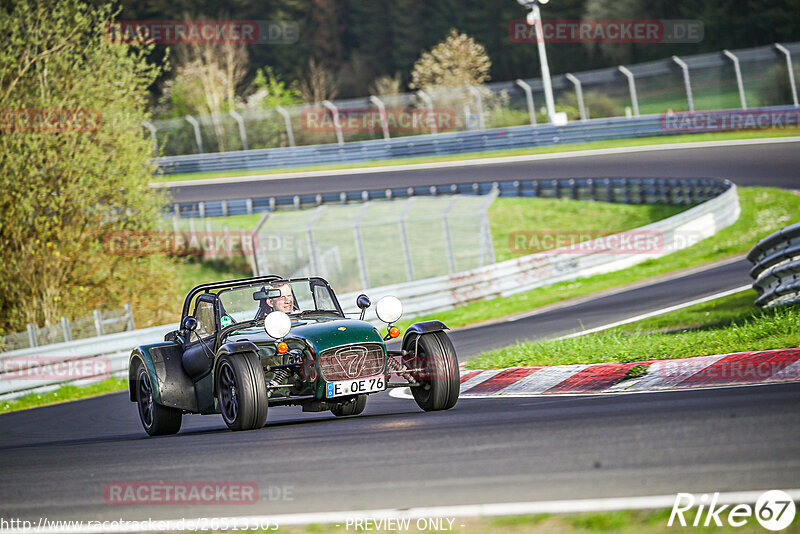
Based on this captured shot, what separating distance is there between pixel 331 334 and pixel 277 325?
54 cm

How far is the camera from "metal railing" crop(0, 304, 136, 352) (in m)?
17.7

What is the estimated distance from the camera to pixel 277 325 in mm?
8305

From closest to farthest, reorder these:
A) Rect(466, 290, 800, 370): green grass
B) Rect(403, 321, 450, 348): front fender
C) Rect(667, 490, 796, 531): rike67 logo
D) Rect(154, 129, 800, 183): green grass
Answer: Rect(667, 490, 796, 531): rike67 logo → Rect(403, 321, 450, 348): front fender → Rect(466, 290, 800, 370): green grass → Rect(154, 129, 800, 183): green grass

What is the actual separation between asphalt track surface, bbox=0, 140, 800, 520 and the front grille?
0.43m

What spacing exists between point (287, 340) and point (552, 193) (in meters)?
24.0

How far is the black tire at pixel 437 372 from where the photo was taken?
871cm

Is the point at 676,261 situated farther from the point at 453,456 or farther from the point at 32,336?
the point at 453,456

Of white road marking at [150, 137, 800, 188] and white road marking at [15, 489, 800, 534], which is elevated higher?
white road marking at [150, 137, 800, 188]

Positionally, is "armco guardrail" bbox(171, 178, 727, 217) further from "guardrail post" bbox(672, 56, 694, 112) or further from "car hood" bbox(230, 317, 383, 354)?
"car hood" bbox(230, 317, 383, 354)

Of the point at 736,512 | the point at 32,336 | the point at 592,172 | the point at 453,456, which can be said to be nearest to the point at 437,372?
the point at 453,456

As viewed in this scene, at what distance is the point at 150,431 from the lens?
1008cm

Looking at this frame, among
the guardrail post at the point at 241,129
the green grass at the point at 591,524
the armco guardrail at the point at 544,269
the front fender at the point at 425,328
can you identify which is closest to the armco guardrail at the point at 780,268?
the front fender at the point at 425,328

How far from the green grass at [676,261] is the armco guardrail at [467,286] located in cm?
22

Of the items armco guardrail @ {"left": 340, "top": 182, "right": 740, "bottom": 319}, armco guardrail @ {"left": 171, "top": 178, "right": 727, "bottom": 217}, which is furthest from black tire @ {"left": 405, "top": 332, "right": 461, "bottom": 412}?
armco guardrail @ {"left": 171, "top": 178, "right": 727, "bottom": 217}
